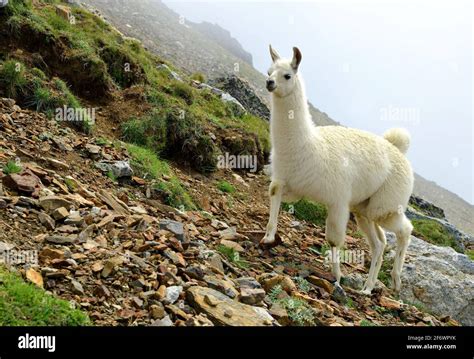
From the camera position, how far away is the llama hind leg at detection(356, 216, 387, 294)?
968 centimetres

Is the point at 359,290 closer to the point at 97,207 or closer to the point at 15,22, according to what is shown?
the point at 97,207

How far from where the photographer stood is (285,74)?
28.8 feet

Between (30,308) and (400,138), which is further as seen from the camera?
(400,138)

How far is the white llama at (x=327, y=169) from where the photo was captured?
Answer: 9.05 meters

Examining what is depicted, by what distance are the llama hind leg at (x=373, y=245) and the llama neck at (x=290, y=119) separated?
2666 mm

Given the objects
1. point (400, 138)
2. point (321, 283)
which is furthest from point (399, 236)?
point (321, 283)

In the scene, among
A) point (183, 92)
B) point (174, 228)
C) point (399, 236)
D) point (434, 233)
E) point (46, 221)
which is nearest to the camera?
point (46, 221)

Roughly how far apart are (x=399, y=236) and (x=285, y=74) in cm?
434

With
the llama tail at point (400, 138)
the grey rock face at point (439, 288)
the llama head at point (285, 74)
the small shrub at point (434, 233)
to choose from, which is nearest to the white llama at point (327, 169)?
the llama head at point (285, 74)

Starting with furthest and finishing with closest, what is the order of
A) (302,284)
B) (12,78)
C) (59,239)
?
(12,78), (302,284), (59,239)

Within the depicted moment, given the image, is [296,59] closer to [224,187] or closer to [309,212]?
[224,187]

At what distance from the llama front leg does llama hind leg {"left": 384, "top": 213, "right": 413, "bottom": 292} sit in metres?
2.65

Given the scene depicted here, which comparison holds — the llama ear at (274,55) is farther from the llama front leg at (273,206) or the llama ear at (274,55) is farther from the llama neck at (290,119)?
the llama front leg at (273,206)

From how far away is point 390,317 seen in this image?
8555 mm
